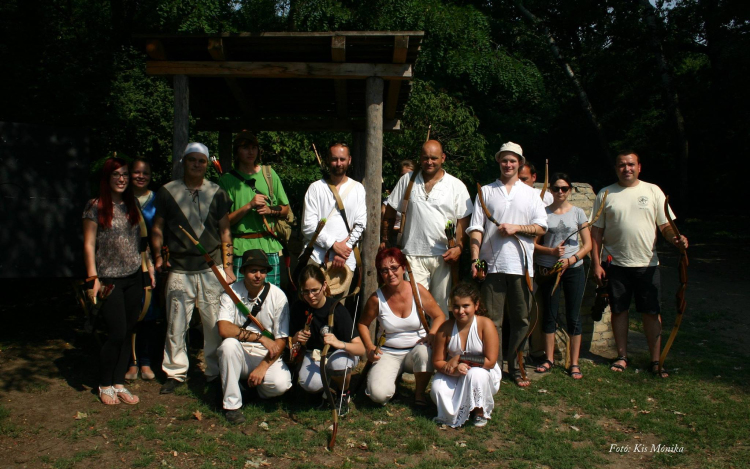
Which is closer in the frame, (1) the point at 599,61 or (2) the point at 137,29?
(2) the point at 137,29

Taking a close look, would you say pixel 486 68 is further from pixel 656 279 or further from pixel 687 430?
pixel 687 430

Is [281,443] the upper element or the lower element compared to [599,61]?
lower

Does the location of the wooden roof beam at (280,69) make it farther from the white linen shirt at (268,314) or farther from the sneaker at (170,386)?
the sneaker at (170,386)

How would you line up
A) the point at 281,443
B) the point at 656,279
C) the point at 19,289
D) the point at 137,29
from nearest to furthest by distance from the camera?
the point at 281,443 < the point at 656,279 < the point at 19,289 < the point at 137,29

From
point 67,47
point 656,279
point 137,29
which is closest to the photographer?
point 656,279

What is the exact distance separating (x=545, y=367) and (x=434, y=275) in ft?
4.41

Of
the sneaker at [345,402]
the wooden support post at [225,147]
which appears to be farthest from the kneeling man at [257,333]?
the wooden support post at [225,147]

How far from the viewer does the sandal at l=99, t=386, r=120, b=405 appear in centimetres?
472

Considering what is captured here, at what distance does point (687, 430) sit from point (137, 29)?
1003cm

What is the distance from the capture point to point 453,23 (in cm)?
1352

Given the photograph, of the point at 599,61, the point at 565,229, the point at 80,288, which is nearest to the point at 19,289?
the point at 80,288

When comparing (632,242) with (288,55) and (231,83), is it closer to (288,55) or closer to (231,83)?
(288,55)

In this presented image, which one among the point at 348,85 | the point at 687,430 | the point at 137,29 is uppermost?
the point at 137,29

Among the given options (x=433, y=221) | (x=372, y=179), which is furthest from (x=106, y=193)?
(x=433, y=221)
